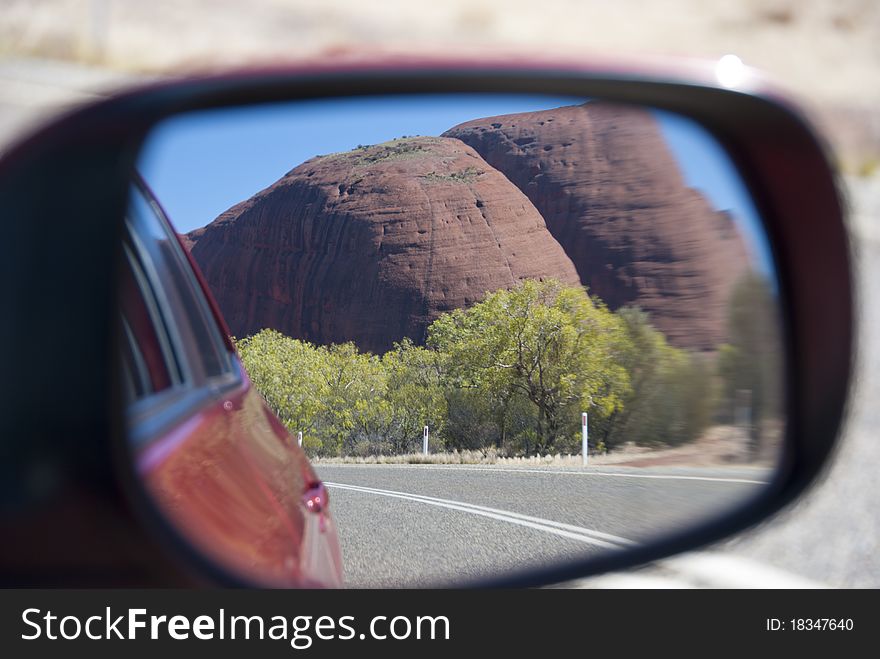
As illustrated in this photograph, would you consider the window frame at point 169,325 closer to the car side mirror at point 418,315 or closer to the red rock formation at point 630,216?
the car side mirror at point 418,315

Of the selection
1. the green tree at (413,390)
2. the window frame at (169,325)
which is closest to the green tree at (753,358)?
the green tree at (413,390)

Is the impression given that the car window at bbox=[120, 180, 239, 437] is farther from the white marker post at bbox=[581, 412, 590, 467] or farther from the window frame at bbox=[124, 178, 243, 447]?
the white marker post at bbox=[581, 412, 590, 467]

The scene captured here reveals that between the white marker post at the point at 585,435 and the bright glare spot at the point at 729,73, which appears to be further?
the white marker post at the point at 585,435

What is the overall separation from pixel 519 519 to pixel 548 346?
1909 millimetres

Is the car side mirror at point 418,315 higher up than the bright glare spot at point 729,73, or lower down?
lower down

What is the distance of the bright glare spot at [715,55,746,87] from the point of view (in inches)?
73.5

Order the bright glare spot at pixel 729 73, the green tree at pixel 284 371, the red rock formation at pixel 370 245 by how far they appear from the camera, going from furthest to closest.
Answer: the green tree at pixel 284 371 < the red rock formation at pixel 370 245 < the bright glare spot at pixel 729 73

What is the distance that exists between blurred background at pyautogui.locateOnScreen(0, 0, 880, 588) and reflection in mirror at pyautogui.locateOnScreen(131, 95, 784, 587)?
8.8 inches

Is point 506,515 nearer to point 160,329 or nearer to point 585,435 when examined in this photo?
point 585,435

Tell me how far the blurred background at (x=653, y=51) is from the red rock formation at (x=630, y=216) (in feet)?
0.81

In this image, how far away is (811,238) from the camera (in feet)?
6.41

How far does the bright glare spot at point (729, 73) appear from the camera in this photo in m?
1.87

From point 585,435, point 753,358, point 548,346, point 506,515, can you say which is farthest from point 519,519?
point 753,358

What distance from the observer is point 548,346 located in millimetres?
2705
